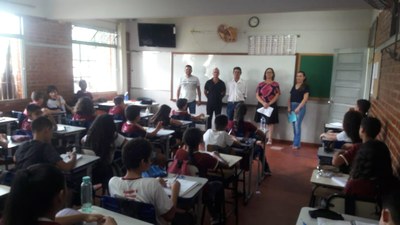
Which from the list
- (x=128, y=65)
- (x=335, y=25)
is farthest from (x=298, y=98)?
(x=128, y=65)

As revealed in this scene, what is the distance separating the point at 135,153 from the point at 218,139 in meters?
1.74

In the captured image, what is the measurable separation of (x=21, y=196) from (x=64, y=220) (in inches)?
18.1

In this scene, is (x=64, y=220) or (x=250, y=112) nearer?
(x=64, y=220)

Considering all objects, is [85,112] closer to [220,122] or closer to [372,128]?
[220,122]

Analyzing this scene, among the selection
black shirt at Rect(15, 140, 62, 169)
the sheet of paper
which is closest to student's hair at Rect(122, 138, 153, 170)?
black shirt at Rect(15, 140, 62, 169)

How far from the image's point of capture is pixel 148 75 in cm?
861

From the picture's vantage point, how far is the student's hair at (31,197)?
1.25 m

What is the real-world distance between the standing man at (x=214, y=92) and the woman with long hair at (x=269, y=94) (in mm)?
841

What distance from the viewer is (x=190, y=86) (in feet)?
24.6

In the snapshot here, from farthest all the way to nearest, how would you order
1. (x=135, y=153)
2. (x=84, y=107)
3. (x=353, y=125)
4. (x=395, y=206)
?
(x=84, y=107) → (x=353, y=125) → (x=135, y=153) → (x=395, y=206)

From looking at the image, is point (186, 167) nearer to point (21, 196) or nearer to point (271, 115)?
point (21, 196)

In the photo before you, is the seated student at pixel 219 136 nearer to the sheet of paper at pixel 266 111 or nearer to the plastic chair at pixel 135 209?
the plastic chair at pixel 135 209

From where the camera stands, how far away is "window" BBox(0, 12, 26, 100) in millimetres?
5848

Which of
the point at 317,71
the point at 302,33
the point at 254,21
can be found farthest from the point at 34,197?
the point at 254,21
